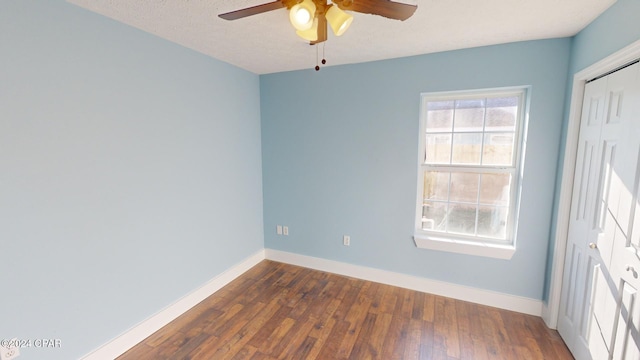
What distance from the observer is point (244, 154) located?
122 inches

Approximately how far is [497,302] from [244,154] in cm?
305

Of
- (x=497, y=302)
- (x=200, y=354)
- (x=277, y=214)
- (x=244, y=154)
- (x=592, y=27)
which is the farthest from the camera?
(x=277, y=214)

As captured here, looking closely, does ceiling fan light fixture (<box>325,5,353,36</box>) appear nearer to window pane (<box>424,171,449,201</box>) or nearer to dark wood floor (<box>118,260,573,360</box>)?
window pane (<box>424,171,449,201</box>)

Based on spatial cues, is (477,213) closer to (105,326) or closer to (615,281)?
(615,281)

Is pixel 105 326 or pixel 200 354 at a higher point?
pixel 105 326

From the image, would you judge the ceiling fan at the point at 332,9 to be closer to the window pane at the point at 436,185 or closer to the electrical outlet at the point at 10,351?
the window pane at the point at 436,185

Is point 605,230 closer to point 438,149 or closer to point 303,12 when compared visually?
point 438,149

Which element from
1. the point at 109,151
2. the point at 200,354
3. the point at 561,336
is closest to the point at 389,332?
the point at 561,336

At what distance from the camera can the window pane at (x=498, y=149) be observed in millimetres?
2404

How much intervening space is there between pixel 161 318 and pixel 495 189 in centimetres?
323

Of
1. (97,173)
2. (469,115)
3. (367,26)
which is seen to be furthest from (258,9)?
(469,115)

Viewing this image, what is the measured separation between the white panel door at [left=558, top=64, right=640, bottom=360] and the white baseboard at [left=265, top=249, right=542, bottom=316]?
0.34 m

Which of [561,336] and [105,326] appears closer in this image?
[105,326]

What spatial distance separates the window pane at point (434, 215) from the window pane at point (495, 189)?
1.22ft
